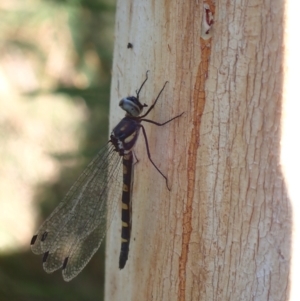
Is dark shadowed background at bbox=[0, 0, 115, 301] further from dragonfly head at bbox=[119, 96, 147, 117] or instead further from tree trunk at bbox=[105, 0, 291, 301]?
tree trunk at bbox=[105, 0, 291, 301]

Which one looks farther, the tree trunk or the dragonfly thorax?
the dragonfly thorax

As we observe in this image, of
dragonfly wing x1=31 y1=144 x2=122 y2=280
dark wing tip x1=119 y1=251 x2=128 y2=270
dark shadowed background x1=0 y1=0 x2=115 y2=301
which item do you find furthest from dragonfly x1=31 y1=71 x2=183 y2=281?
dark shadowed background x1=0 y1=0 x2=115 y2=301

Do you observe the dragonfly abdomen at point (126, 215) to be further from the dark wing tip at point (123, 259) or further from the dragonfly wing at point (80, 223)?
the dragonfly wing at point (80, 223)

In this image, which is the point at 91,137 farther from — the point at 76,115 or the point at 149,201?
the point at 149,201

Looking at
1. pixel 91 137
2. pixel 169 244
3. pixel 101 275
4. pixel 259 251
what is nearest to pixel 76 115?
pixel 91 137

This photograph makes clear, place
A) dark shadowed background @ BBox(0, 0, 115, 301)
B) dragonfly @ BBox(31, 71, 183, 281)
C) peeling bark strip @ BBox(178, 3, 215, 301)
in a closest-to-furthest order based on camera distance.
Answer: peeling bark strip @ BBox(178, 3, 215, 301) < dragonfly @ BBox(31, 71, 183, 281) < dark shadowed background @ BBox(0, 0, 115, 301)

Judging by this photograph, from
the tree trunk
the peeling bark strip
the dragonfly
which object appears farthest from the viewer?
the dragonfly
